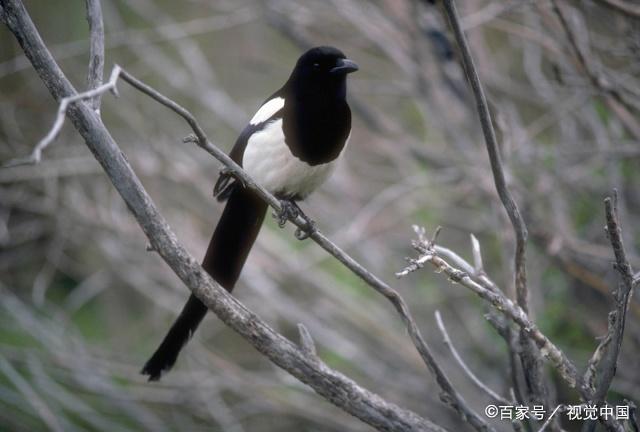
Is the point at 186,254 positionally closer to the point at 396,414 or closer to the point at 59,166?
the point at 396,414

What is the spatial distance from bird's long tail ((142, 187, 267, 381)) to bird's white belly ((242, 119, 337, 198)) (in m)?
0.09

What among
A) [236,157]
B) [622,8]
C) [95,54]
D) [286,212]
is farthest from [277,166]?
[622,8]

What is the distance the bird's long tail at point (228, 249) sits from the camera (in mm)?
2465

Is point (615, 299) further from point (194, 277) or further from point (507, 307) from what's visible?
point (194, 277)

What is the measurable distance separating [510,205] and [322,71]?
99 centimetres

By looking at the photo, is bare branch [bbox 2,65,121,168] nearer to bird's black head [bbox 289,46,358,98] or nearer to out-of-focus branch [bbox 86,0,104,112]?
out-of-focus branch [bbox 86,0,104,112]

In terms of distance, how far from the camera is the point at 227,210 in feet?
8.88

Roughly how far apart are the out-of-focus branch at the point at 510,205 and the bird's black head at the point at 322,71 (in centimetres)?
78

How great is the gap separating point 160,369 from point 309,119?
1.01 meters

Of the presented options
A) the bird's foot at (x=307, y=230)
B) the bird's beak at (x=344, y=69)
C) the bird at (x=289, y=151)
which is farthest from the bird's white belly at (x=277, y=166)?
the bird's beak at (x=344, y=69)

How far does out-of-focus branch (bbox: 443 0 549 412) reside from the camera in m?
1.85

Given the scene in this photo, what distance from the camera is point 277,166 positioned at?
263cm

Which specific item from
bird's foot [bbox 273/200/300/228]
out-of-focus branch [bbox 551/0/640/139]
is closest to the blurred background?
out-of-focus branch [bbox 551/0/640/139]

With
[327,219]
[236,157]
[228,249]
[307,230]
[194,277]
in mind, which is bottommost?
[194,277]
